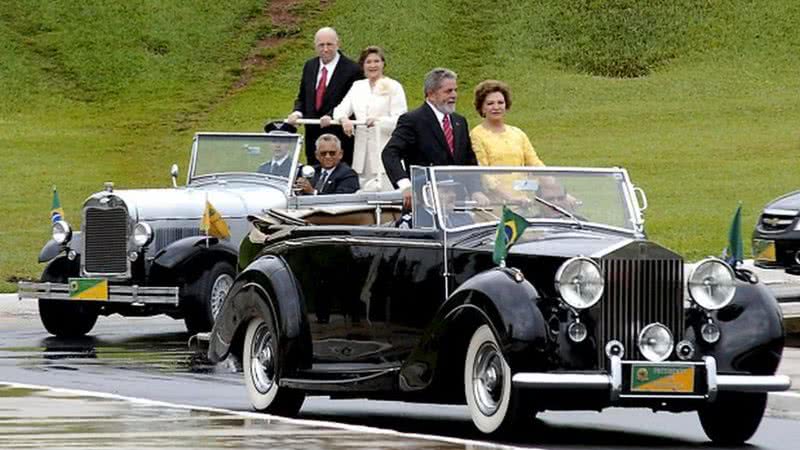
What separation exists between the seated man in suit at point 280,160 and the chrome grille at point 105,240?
1.48 metres

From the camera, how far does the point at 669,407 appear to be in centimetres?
1077

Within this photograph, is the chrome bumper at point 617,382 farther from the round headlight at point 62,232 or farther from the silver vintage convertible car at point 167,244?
the round headlight at point 62,232

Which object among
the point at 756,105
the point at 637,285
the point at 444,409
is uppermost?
the point at 756,105

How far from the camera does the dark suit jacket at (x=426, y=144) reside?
1355cm

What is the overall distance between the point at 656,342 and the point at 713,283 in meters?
0.52

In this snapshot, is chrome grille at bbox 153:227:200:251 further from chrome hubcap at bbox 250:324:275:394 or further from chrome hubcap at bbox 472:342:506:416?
chrome hubcap at bbox 472:342:506:416

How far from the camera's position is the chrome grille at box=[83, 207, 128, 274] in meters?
19.9

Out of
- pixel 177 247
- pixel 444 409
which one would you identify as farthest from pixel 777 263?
pixel 444 409

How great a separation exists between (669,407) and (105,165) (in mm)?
32664

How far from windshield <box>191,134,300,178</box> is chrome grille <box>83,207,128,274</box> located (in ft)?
3.96

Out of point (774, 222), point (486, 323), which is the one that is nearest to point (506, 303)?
point (486, 323)

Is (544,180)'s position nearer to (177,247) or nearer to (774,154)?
(177,247)

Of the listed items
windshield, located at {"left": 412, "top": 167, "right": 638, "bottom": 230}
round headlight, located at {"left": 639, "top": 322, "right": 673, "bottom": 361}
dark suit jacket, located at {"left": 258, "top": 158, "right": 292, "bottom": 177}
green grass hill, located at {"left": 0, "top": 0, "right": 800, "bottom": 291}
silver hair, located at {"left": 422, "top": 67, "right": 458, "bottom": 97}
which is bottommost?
round headlight, located at {"left": 639, "top": 322, "right": 673, "bottom": 361}

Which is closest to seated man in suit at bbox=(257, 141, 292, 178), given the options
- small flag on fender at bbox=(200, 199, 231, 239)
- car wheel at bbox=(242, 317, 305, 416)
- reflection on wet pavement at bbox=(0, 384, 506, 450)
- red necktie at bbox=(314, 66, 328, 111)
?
red necktie at bbox=(314, 66, 328, 111)
